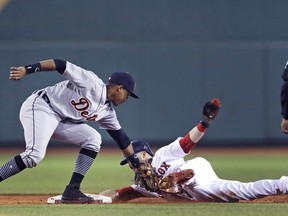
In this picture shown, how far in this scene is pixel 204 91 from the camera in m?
14.6

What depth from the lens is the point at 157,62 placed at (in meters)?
14.5

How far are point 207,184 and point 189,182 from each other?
15 centimetres

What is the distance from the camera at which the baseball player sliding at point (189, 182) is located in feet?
23.0

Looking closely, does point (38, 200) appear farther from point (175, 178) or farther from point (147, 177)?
point (175, 178)

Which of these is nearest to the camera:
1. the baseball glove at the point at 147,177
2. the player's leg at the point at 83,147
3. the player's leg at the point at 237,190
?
the player's leg at the point at 237,190

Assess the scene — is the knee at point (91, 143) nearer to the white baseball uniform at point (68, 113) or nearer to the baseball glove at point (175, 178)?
the white baseball uniform at point (68, 113)

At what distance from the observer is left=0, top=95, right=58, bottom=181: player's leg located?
23.1 feet

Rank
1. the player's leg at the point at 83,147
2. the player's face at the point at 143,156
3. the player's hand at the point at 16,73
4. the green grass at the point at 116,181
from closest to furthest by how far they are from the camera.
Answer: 1. the green grass at the point at 116,181
2. the player's hand at the point at 16,73
3. the player's leg at the point at 83,147
4. the player's face at the point at 143,156

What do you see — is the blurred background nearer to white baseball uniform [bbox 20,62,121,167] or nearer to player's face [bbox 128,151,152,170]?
player's face [bbox 128,151,152,170]

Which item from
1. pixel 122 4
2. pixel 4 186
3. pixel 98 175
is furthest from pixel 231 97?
pixel 4 186

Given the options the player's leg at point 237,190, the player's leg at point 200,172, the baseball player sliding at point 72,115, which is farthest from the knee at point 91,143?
the player's leg at point 237,190

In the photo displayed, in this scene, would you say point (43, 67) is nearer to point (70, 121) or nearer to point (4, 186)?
point (70, 121)

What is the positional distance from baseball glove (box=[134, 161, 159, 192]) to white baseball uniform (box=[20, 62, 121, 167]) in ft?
1.35

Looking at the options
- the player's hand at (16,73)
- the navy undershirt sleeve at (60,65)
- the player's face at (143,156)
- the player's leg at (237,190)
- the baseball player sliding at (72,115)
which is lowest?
the player's leg at (237,190)
